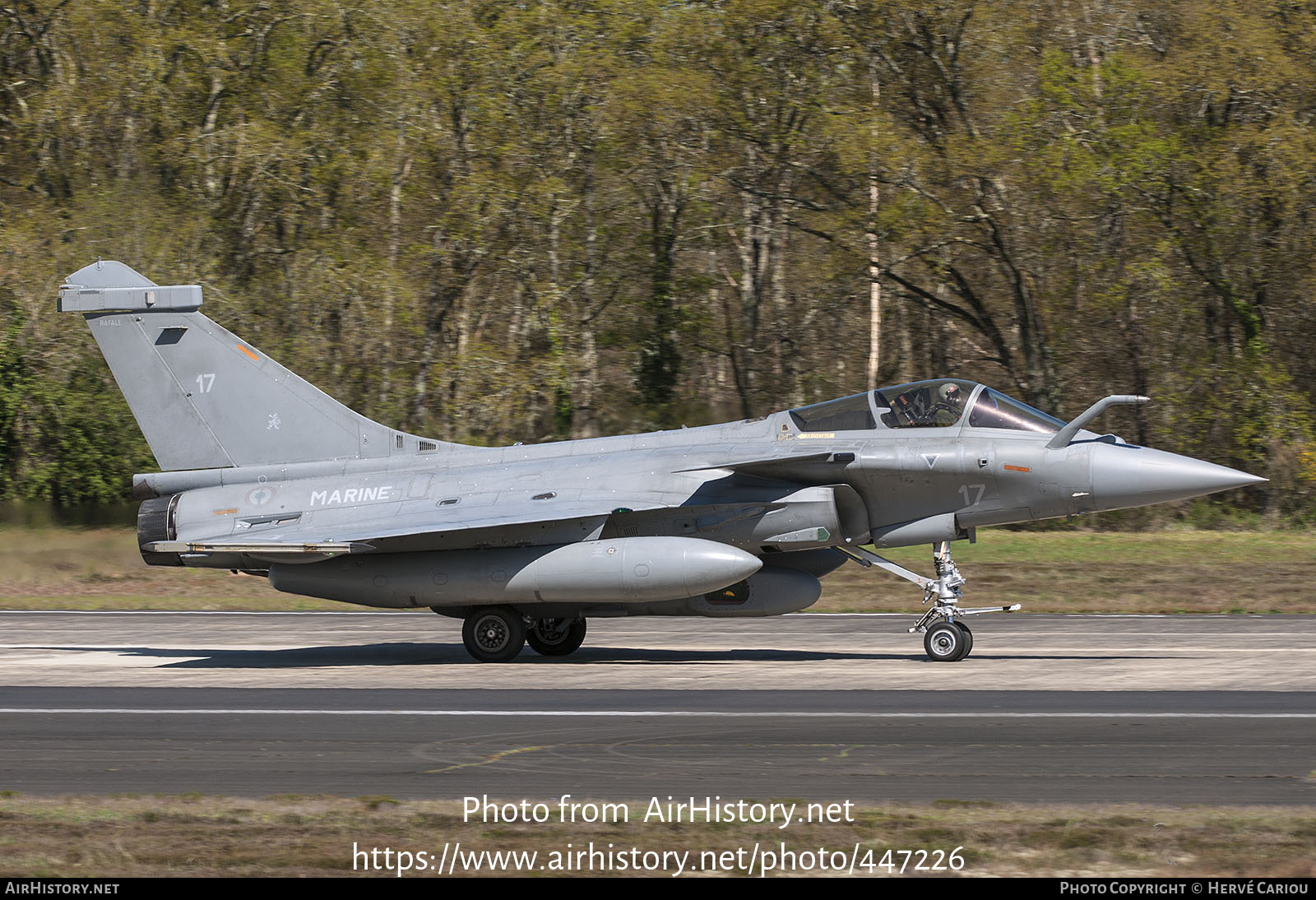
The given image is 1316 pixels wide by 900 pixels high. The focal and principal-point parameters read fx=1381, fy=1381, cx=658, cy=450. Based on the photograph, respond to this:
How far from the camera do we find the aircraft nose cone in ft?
46.6

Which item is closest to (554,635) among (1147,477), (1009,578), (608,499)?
(608,499)

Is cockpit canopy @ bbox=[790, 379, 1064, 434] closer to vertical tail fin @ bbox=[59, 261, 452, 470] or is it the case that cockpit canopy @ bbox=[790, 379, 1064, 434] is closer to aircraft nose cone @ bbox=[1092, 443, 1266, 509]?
aircraft nose cone @ bbox=[1092, 443, 1266, 509]

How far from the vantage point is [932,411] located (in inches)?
595

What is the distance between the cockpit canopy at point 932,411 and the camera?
15.0 metres

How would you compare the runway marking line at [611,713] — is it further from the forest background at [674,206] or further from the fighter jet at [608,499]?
the forest background at [674,206]

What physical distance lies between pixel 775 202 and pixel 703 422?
7367 millimetres

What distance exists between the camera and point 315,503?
630 inches

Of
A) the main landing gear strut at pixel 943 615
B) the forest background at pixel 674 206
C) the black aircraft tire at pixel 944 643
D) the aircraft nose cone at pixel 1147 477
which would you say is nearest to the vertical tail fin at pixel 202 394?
the main landing gear strut at pixel 943 615

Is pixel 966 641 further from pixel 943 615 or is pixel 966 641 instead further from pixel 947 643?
pixel 943 615

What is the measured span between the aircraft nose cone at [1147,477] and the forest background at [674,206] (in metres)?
14.4

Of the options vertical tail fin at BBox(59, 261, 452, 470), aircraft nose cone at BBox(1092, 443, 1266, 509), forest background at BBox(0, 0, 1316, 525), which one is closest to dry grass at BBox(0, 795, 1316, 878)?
aircraft nose cone at BBox(1092, 443, 1266, 509)

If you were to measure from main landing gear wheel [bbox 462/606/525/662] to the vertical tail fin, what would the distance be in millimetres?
2214

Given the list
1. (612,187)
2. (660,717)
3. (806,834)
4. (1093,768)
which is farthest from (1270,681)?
(612,187)
